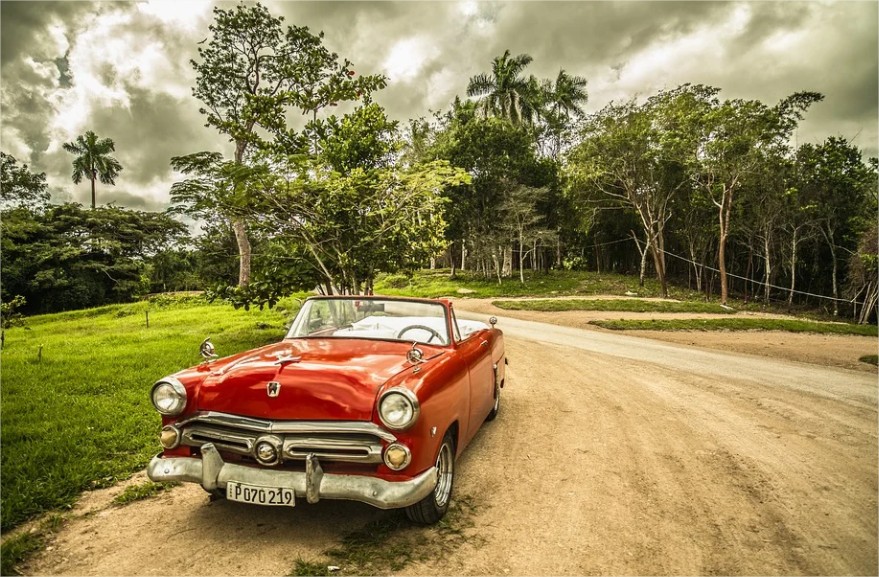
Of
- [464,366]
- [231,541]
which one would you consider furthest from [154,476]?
[464,366]

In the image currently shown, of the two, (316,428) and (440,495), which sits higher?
(316,428)

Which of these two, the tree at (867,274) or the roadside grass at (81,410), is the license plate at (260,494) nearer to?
the roadside grass at (81,410)

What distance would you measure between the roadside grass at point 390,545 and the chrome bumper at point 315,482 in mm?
353

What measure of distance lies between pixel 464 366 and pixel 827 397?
238 inches

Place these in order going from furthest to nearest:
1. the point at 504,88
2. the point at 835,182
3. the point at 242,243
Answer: the point at 504,88 → the point at 835,182 → the point at 242,243

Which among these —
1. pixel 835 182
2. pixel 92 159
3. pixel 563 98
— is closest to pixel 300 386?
pixel 835 182

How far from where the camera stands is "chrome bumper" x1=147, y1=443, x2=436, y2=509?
262cm

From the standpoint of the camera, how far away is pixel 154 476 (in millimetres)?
2924

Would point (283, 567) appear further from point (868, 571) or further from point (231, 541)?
point (868, 571)

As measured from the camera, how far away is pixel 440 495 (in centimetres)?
317

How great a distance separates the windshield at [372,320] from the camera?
13.5ft

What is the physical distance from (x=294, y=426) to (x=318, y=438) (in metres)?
0.16

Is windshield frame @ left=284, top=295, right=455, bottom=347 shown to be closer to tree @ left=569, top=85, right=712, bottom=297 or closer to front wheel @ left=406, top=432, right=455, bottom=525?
front wheel @ left=406, top=432, right=455, bottom=525

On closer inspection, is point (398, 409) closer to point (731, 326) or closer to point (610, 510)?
point (610, 510)
